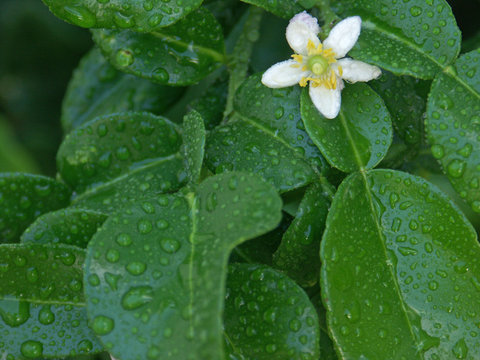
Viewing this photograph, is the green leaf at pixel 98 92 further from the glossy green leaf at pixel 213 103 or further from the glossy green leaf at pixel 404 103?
the glossy green leaf at pixel 404 103

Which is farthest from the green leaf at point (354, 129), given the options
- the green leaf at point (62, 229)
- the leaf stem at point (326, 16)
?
the green leaf at point (62, 229)

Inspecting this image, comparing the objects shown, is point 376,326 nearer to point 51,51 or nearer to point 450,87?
point 450,87

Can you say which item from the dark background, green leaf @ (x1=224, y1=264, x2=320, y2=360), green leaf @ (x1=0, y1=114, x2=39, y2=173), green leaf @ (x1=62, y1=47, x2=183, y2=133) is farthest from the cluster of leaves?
the dark background

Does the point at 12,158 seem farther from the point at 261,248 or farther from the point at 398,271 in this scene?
the point at 398,271

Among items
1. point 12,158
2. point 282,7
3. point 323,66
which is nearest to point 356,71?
point 323,66

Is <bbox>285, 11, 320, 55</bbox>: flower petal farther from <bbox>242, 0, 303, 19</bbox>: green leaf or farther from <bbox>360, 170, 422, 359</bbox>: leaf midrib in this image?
<bbox>360, 170, 422, 359</bbox>: leaf midrib

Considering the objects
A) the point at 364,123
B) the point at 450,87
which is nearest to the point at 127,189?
the point at 364,123
